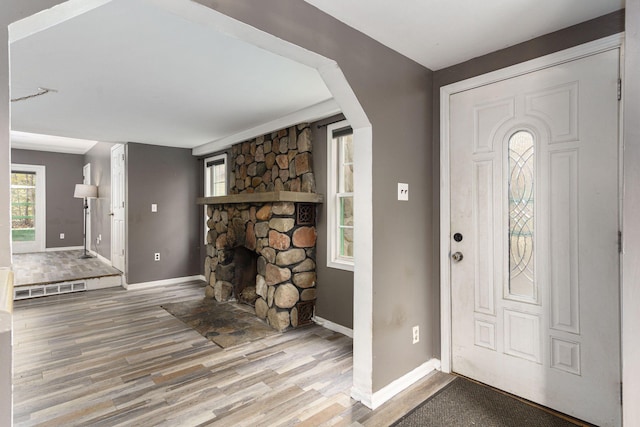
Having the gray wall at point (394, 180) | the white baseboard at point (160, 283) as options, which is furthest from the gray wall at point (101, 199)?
the gray wall at point (394, 180)

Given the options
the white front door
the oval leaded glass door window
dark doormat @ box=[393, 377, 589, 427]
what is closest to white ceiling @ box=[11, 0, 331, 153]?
the white front door

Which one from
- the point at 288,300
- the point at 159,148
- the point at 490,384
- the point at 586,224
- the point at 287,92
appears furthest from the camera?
the point at 159,148

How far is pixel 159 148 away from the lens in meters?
5.41

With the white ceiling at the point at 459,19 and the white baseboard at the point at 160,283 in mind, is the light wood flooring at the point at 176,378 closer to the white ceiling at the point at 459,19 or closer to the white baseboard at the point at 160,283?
the white baseboard at the point at 160,283

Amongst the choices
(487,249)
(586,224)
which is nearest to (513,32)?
(586,224)

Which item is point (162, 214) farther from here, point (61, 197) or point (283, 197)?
point (61, 197)

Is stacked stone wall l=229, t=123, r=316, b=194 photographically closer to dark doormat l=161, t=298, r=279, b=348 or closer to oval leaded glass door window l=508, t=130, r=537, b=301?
dark doormat l=161, t=298, r=279, b=348

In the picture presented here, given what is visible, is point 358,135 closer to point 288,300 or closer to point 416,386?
point 416,386

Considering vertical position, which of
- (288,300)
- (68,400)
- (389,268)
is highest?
(389,268)

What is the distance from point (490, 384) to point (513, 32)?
2281mm

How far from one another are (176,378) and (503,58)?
322cm

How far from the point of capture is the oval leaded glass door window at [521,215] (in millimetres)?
2092

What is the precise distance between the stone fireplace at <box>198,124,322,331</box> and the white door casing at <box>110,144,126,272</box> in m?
1.95

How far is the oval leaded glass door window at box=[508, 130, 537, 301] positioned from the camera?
6.86 feet
